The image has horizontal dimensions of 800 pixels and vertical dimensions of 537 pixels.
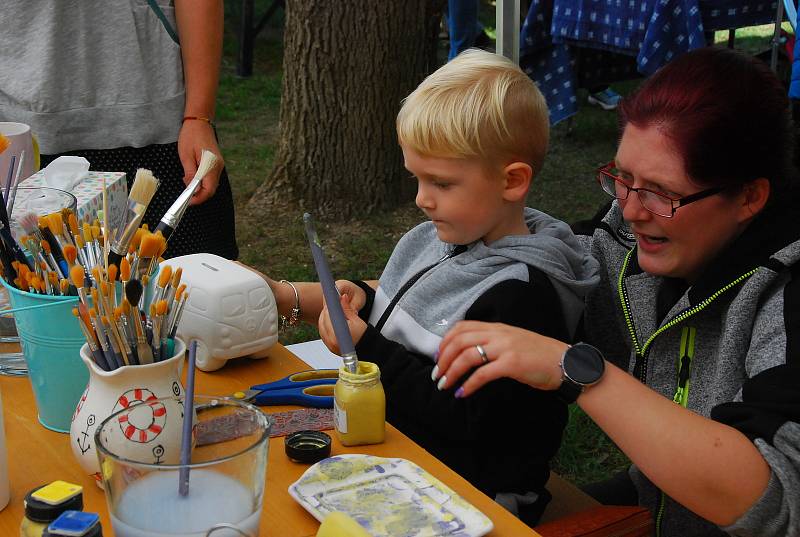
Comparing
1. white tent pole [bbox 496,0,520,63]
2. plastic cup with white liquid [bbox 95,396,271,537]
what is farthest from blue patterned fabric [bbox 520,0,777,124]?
plastic cup with white liquid [bbox 95,396,271,537]

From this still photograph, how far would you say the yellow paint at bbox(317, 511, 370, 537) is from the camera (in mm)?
1034

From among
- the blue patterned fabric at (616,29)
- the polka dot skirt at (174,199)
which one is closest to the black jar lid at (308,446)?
the polka dot skirt at (174,199)

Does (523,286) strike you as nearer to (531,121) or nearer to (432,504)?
(531,121)

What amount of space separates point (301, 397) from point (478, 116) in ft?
1.86

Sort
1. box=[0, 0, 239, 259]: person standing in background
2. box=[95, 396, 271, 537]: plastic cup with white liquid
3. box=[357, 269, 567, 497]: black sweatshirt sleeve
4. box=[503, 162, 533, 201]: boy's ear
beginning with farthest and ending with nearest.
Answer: box=[0, 0, 239, 259]: person standing in background → box=[503, 162, 533, 201]: boy's ear → box=[357, 269, 567, 497]: black sweatshirt sleeve → box=[95, 396, 271, 537]: plastic cup with white liquid

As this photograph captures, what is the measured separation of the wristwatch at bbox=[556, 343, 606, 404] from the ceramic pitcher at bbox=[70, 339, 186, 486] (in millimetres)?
540

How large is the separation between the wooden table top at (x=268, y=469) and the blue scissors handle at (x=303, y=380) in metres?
0.05

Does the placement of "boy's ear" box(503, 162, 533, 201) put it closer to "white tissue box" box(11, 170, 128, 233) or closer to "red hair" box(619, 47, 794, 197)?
"red hair" box(619, 47, 794, 197)

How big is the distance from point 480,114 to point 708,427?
25.7 inches

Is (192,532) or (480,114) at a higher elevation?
(480,114)

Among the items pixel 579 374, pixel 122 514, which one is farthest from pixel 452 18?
pixel 122 514

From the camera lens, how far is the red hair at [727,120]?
150 cm

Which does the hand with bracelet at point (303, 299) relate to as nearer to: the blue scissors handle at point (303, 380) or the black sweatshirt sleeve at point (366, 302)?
the black sweatshirt sleeve at point (366, 302)

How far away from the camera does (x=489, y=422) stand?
1604 millimetres
